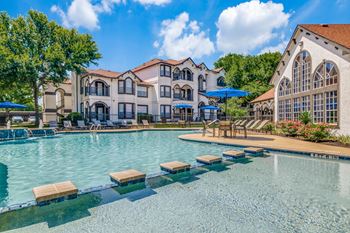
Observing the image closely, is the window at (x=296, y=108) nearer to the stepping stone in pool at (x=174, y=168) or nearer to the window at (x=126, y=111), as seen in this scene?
the stepping stone in pool at (x=174, y=168)

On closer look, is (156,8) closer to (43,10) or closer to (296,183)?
(43,10)

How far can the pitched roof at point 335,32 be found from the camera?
1191 cm

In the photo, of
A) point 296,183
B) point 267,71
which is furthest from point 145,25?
point 267,71

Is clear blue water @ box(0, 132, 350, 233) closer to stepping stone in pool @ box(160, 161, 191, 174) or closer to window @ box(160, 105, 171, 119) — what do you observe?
stepping stone in pool @ box(160, 161, 191, 174)

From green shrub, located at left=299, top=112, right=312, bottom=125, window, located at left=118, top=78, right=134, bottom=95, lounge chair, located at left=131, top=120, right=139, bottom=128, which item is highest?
window, located at left=118, top=78, right=134, bottom=95

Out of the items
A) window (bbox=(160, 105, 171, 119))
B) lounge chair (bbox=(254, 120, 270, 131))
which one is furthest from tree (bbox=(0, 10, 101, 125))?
lounge chair (bbox=(254, 120, 270, 131))

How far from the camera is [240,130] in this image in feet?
58.1

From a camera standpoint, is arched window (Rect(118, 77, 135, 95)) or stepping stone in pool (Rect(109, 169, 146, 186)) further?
arched window (Rect(118, 77, 135, 95))

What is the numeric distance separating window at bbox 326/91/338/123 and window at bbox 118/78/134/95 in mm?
23219

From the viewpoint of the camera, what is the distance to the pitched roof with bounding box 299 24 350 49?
39.1 ft

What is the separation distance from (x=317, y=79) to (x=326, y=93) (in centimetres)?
135

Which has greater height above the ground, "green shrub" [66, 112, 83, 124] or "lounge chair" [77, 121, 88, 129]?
"green shrub" [66, 112, 83, 124]

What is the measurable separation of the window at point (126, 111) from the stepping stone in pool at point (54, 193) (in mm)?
25234

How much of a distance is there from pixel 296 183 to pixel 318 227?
89.0 inches
